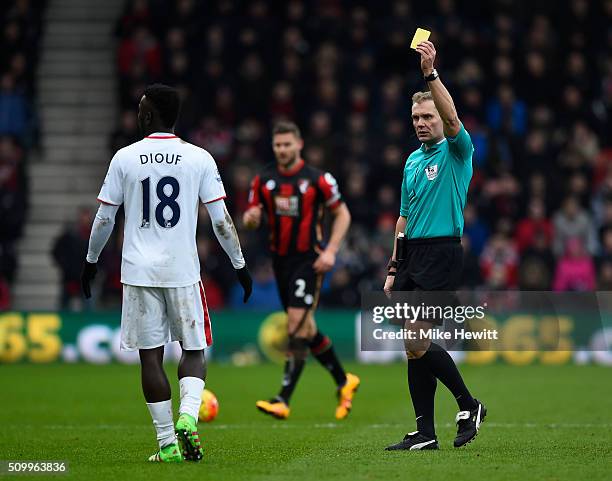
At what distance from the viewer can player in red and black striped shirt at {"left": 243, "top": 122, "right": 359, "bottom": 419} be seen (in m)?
11.8

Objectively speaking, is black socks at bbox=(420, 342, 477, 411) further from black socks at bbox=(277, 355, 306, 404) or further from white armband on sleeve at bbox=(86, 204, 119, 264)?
black socks at bbox=(277, 355, 306, 404)

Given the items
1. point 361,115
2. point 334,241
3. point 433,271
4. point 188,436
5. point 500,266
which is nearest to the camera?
point 188,436

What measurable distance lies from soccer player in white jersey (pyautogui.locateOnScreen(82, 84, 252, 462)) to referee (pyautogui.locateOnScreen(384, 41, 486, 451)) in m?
1.43

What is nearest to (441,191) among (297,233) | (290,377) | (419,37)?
(419,37)

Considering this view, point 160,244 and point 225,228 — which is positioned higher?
point 225,228

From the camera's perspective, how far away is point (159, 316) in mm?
7949

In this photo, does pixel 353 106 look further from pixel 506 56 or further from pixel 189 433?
pixel 189 433

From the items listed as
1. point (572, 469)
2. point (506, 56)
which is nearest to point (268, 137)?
point (506, 56)

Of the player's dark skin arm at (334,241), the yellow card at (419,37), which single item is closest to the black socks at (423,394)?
the yellow card at (419,37)

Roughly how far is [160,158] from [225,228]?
62 cm

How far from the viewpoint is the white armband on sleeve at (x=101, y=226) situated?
7.96 m

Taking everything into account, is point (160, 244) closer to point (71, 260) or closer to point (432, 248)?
point (432, 248)

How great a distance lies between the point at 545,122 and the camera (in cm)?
2098

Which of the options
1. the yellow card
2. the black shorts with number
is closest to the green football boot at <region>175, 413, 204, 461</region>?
the black shorts with number
